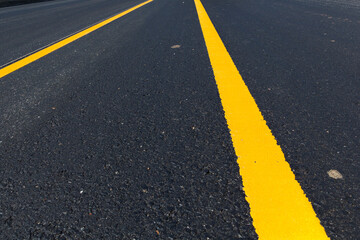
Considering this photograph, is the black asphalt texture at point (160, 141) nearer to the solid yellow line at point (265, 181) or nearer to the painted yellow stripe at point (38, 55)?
the solid yellow line at point (265, 181)

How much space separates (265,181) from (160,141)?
0.54 meters

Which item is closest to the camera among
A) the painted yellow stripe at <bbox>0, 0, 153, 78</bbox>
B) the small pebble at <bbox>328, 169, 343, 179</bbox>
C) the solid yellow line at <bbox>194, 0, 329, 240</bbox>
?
the solid yellow line at <bbox>194, 0, 329, 240</bbox>

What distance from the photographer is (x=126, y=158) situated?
1170mm

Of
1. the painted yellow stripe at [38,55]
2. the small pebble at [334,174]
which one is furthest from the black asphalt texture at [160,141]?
the painted yellow stripe at [38,55]

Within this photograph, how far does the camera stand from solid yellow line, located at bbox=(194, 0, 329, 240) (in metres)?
0.78

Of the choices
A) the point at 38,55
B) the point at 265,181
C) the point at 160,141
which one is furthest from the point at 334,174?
the point at 38,55

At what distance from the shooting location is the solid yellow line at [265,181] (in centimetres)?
78

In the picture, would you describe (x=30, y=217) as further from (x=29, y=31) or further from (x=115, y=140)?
(x=29, y=31)

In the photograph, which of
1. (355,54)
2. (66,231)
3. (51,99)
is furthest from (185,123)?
(355,54)

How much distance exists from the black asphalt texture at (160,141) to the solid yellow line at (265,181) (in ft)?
0.11

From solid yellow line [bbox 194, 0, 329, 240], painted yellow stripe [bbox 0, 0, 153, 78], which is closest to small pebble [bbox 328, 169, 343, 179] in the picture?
solid yellow line [bbox 194, 0, 329, 240]

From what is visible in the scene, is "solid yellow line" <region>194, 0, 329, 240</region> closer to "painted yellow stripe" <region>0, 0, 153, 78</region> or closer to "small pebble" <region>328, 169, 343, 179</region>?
"small pebble" <region>328, 169, 343, 179</region>

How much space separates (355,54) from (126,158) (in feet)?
7.69

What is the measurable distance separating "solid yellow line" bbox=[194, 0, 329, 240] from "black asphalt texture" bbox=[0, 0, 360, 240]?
3cm
